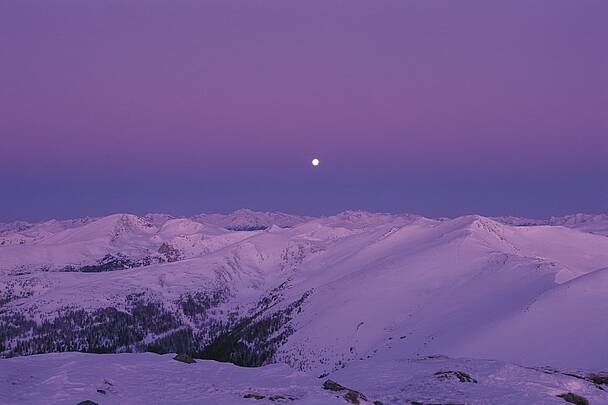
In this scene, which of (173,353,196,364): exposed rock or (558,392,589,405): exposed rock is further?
(173,353,196,364): exposed rock

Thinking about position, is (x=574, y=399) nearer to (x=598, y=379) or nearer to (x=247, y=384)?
(x=598, y=379)

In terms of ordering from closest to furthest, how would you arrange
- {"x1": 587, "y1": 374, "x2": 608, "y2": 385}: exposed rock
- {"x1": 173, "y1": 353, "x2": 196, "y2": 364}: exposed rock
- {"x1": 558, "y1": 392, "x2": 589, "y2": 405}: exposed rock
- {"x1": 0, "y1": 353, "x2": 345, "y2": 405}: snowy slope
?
{"x1": 0, "y1": 353, "x2": 345, "y2": 405}: snowy slope < {"x1": 558, "y1": 392, "x2": 589, "y2": 405}: exposed rock < {"x1": 173, "y1": 353, "x2": 196, "y2": 364}: exposed rock < {"x1": 587, "y1": 374, "x2": 608, "y2": 385}: exposed rock

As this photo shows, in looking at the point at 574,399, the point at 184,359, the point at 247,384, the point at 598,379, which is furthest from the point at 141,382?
the point at 598,379

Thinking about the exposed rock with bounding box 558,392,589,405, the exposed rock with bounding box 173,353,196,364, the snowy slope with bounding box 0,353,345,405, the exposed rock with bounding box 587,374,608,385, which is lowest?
the exposed rock with bounding box 558,392,589,405

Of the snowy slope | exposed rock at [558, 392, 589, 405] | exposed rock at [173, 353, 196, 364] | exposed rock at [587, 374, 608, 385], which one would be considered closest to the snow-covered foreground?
the snowy slope

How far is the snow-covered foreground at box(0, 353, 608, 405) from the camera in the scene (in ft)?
84.1

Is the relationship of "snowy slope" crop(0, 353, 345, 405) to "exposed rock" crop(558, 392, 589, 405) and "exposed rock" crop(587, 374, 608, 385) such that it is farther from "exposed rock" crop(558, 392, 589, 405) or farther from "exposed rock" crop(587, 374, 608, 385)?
"exposed rock" crop(587, 374, 608, 385)

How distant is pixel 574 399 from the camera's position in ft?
100

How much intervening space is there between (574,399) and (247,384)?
19.4m

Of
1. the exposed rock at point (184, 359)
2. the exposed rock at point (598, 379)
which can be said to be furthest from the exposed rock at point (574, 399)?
the exposed rock at point (184, 359)

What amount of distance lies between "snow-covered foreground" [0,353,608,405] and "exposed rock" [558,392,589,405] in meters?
0.44

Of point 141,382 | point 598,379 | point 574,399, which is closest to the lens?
point 141,382

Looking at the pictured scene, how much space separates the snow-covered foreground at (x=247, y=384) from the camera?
25.6 meters

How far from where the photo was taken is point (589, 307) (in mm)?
89000
